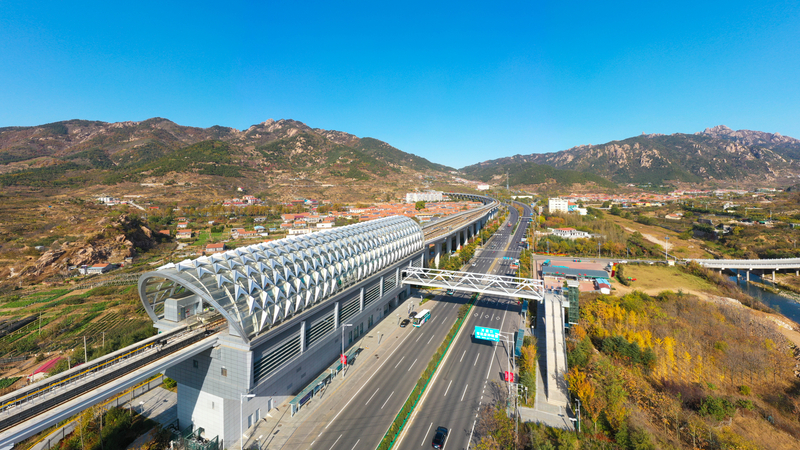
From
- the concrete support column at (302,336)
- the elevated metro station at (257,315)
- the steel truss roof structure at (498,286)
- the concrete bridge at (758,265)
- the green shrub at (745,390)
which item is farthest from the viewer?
the concrete bridge at (758,265)

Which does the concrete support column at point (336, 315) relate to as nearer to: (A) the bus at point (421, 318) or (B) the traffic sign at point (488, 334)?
(A) the bus at point (421, 318)

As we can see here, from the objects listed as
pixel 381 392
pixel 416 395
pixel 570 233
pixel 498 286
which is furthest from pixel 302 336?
pixel 570 233

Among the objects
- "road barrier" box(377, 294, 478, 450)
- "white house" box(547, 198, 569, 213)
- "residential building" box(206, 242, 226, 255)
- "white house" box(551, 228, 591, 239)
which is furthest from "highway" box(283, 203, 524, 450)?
"white house" box(547, 198, 569, 213)

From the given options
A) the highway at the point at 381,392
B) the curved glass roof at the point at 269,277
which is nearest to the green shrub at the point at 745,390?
the highway at the point at 381,392

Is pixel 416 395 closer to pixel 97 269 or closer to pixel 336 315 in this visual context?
pixel 336 315

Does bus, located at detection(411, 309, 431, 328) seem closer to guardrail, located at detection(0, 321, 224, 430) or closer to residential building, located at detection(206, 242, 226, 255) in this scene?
guardrail, located at detection(0, 321, 224, 430)

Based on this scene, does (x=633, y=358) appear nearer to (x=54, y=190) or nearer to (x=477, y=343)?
(x=477, y=343)
